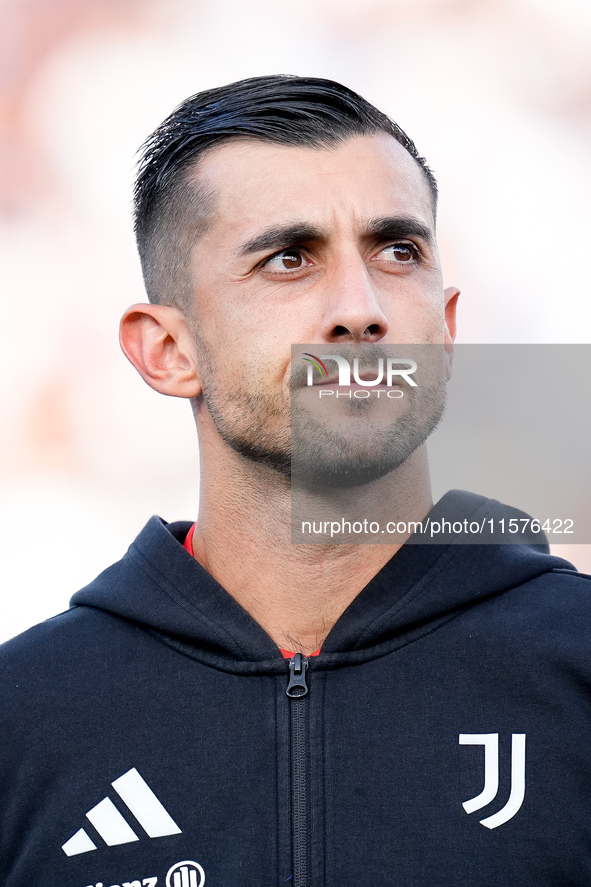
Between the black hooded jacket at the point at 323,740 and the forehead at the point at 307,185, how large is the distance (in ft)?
3.05

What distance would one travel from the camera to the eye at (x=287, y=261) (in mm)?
2740

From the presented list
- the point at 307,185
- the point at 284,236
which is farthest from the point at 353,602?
the point at 307,185

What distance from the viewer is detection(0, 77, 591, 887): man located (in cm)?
238

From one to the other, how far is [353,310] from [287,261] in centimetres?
29

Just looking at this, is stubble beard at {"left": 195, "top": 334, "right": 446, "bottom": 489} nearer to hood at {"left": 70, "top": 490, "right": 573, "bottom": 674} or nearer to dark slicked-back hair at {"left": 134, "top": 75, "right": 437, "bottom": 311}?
hood at {"left": 70, "top": 490, "right": 573, "bottom": 674}

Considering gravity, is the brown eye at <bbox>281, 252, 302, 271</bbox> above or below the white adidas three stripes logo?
above

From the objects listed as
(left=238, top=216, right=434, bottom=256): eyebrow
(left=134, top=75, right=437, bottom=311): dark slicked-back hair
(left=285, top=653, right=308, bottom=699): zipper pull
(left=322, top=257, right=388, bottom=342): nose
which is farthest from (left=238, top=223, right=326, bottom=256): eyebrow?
(left=285, top=653, right=308, bottom=699): zipper pull

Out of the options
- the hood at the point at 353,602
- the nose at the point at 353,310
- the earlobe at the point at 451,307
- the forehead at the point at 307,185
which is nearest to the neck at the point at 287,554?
the hood at the point at 353,602

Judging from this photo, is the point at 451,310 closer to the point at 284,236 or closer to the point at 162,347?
the point at 284,236

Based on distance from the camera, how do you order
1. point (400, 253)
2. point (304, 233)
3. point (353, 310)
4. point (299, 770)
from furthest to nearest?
point (400, 253)
point (304, 233)
point (353, 310)
point (299, 770)

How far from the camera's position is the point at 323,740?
2443 mm

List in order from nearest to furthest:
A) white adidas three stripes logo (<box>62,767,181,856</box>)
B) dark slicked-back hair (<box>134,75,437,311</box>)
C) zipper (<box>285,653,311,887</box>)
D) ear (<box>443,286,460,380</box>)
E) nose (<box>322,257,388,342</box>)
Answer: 1. zipper (<box>285,653,311,887</box>)
2. white adidas three stripes logo (<box>62,767,181,856</box>)
3. nose (<box>322,257,388,342</box>)
4. dark slicked-back hair (<box>134,75,437,311</box>)
5. ear (<box>443,286,460,380</box>)

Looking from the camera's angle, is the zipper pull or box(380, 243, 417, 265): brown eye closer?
the zipper pull

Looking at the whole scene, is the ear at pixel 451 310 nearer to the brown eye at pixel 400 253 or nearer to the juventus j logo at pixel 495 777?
the brown eye at pixel 400 253
